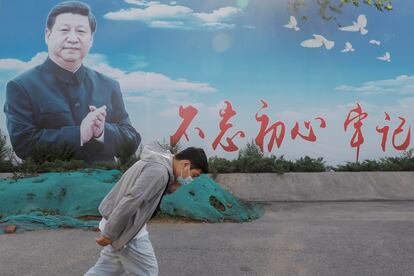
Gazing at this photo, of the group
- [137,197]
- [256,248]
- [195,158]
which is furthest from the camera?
[256,248]

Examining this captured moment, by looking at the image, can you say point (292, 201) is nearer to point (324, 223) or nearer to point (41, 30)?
point (324, 223)

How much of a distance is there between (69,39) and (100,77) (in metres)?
1.24

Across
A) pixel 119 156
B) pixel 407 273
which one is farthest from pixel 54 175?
pixel 407 273

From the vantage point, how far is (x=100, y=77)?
1077cm

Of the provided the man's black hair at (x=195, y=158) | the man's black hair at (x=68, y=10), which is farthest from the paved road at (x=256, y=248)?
the man's black hair at (x=68, y=10)

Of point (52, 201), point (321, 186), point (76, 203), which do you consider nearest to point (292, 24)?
point (321, 186)

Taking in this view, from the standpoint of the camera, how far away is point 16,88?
10.6 meters

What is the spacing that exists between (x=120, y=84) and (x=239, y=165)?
380 centimetres

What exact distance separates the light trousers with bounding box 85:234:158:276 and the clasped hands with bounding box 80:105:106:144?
7964 millimetres

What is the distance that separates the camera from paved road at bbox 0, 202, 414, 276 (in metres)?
4.28

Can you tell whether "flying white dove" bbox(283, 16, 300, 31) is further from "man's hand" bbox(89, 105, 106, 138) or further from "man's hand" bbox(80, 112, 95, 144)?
"man's hand" bbox(80, 112, 95, 144)

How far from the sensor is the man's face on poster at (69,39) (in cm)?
1063

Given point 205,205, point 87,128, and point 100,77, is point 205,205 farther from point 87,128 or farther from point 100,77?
point 100,77

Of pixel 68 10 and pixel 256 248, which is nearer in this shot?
pixel 256 248
